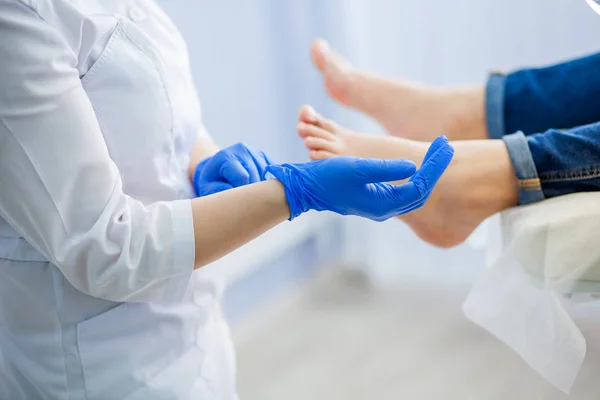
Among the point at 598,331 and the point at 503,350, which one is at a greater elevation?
the point at 598,331

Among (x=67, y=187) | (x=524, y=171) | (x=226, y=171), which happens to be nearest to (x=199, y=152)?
(x=226, y=171)

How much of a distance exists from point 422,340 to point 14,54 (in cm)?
131

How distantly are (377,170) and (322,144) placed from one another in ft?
1.09

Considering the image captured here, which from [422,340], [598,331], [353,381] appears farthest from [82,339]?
[422,340]

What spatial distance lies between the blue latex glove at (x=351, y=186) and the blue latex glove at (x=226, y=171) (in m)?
0.14

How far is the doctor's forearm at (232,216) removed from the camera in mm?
745

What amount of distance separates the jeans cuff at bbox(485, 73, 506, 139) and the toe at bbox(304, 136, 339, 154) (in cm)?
27

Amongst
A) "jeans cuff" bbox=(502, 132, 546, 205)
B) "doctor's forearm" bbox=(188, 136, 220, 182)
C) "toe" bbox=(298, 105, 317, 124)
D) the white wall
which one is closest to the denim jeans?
"jeans cuff" bbox=(502, 132, 546, 205)

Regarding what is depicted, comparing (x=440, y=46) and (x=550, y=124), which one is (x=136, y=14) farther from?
(x=440, y=46)

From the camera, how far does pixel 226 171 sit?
2.97ft

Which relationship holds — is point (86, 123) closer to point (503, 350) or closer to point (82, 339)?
point (82, 339)

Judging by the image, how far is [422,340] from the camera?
67.7 inches

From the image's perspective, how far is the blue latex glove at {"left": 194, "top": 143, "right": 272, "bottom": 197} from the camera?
2.97 feet

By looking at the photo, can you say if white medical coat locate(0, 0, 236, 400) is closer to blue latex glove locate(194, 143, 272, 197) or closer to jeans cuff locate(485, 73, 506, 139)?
blue latex glove locate(194, 143, 272, 197)
